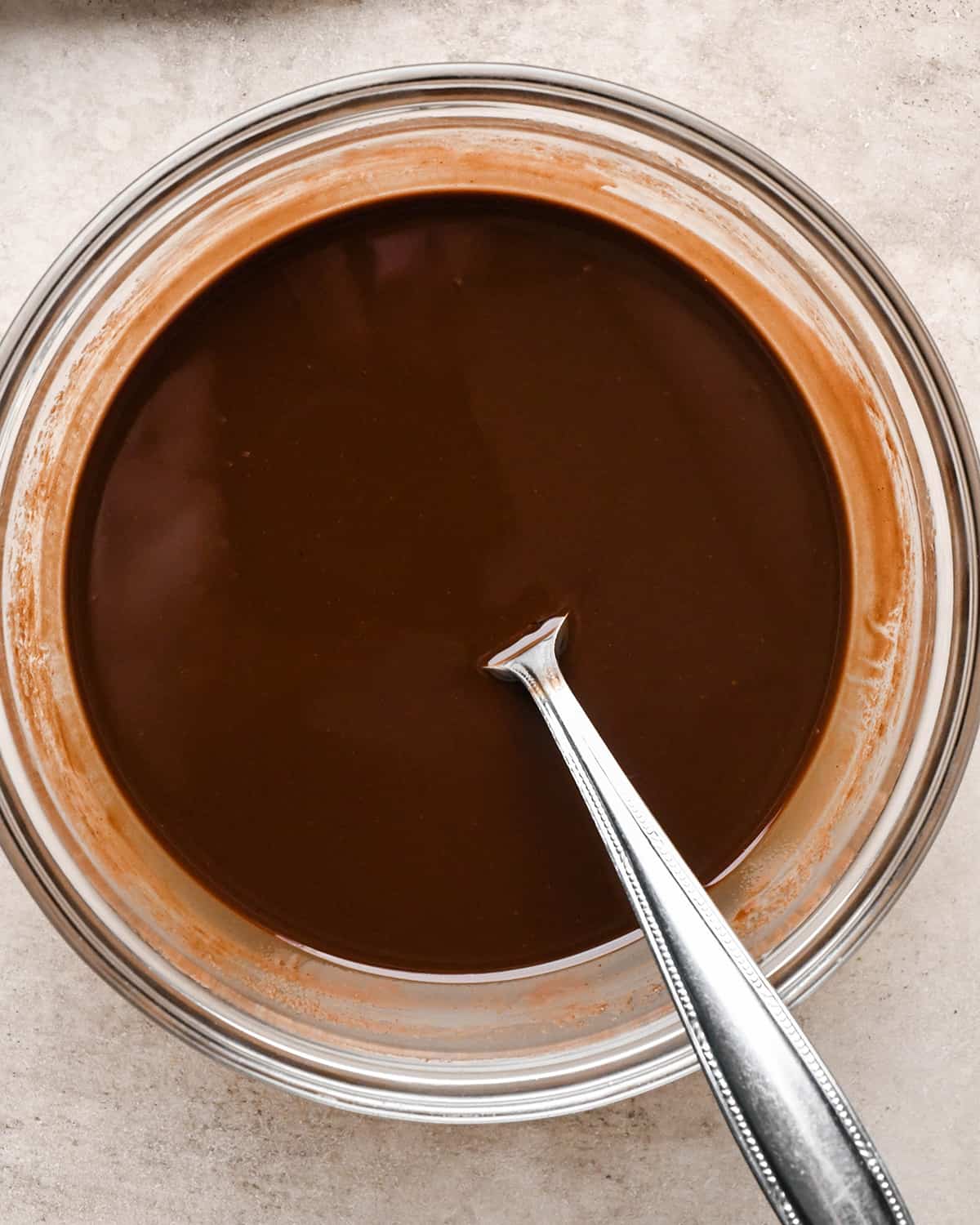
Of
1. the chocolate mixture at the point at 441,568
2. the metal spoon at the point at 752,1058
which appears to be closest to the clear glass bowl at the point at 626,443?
the chocolate mixture at the point at 441,568

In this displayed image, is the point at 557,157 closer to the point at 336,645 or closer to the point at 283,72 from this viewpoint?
the point at 283,72

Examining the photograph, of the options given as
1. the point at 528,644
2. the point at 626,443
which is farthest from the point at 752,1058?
the point at 626,443

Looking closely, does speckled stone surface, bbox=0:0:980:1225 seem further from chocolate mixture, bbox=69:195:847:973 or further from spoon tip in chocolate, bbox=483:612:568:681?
spoon tip in chocolate, bbox=483:612:568:681

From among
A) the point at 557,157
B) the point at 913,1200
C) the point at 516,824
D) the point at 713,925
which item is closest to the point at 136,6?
the point at 557,157

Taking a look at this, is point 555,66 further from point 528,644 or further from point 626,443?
point 528,644

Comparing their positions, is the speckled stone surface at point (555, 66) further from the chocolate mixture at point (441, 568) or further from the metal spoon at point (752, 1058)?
the metal spoon at point (752, 1058)

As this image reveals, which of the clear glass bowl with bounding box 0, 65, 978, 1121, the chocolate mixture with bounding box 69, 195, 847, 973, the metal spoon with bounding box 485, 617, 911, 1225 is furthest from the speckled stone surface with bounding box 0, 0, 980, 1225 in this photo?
the metal spoon with bounding box 485, 617, 911, 1225
